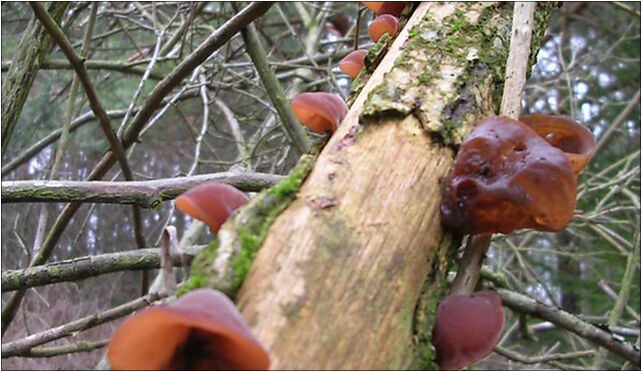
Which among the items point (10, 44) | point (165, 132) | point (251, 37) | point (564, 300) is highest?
point (251, 37)

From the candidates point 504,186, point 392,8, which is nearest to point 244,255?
point 504,186

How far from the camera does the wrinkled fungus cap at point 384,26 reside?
4.27ft

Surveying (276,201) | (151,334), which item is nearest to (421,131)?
(276,201)

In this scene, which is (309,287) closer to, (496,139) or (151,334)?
(151,334)

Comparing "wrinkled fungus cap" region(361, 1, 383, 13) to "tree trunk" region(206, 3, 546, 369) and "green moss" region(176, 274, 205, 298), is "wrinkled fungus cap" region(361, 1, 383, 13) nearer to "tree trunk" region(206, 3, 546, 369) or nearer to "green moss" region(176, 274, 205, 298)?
"tree trunk" region(206, 3, 546, 369)

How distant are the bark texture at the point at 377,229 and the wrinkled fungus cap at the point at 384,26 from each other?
5.9 inches

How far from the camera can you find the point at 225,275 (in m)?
0.72

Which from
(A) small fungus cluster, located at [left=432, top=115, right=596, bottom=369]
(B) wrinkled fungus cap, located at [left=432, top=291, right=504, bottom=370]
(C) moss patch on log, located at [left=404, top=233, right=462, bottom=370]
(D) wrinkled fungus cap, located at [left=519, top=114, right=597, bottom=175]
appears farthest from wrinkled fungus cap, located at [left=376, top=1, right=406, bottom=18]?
(B) wrinkled fungus cap, located at [left=432, top=291, right=504, bottom=370]

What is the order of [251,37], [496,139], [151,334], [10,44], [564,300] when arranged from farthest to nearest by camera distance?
[564,300] < [10,44] < [251,37] < [496,139] < [151,334]

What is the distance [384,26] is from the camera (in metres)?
1.33

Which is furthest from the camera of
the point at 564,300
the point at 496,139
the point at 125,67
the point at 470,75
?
the point at 564,300

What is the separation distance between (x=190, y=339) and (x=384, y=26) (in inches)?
33.7

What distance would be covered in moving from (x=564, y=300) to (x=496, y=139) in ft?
20.2

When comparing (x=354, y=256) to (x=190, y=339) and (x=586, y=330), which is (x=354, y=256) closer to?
(x=190, y=339)
